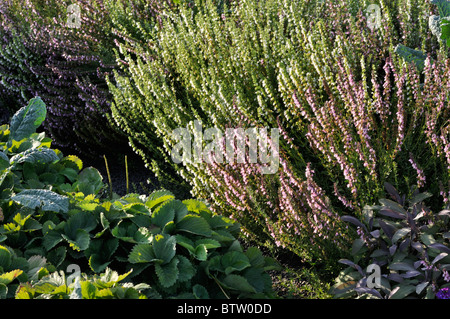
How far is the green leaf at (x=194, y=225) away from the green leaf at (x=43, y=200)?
0.44 m

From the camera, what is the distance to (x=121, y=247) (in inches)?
66.9

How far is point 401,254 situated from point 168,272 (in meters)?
0.94

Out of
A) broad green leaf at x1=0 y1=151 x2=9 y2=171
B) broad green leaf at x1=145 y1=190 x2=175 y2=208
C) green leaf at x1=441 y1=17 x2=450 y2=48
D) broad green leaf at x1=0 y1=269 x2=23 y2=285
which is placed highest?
green leaf at x1=441 y1=17 x2=450 y2=48

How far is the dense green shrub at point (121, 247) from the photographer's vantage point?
58.7 inches

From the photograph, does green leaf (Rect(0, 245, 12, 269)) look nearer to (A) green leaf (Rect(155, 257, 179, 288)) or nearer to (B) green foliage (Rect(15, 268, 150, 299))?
(B) green foliage (Rect(15, 268, 150, 299))

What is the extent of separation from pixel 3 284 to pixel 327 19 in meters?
2.64

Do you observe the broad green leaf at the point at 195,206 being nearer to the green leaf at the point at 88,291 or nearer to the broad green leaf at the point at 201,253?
the broad green leaf at the point at 201,253

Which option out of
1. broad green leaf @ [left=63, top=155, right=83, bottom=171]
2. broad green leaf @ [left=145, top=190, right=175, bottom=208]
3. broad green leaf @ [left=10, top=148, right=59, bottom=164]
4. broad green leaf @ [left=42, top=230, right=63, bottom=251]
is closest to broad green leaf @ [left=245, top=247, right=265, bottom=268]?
broad green leaf @ [left=145, top=190, right=175, bottom=208]

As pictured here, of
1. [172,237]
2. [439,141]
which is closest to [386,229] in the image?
[439,141]

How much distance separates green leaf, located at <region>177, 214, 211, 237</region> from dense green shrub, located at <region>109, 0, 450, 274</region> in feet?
1.27

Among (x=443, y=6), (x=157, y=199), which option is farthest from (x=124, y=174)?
(x=443, y=6)

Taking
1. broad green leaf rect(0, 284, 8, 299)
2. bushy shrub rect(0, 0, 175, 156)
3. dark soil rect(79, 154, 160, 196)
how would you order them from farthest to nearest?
bushy shrub rect(0, 0, 175, 156)
dark soil rect(79, 154, 160, 196)
broad green leaf rect(0, 284, 8, 299)

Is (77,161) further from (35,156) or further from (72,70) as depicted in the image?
(72,70)

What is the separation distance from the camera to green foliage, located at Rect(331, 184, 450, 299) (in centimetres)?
173
